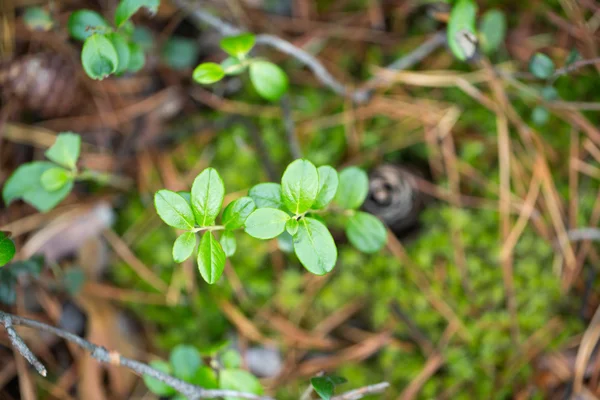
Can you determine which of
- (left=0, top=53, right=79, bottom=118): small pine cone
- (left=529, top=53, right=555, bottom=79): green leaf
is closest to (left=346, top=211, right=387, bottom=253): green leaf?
(left=529, top=53, right=555, bottom=79): green leaf

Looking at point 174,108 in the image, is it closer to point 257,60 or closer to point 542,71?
point 257,60

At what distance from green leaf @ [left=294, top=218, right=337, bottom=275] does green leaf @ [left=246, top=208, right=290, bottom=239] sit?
3.0 inches

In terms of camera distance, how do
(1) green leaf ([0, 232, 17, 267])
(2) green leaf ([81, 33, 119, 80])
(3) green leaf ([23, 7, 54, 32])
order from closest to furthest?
(1) green leaf ([0, 232, 17, 267])
(2) green leaf ([81, 33, 119, 80])
(3) green leaf ([23, 7, 54, 32])

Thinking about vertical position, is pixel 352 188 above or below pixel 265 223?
below

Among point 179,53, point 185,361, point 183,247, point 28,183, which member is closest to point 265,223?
point 183,247

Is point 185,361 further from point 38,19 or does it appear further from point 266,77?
point 38,19

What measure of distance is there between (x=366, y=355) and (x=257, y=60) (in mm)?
1453

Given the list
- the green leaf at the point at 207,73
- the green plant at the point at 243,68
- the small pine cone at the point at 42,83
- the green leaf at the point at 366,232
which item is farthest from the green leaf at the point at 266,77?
the small pine cone at the point at 42,83

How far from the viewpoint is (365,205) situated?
8.29 feet

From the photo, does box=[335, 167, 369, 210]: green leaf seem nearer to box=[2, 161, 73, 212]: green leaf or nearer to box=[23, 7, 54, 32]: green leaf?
box=[2, 161, 73, 212]: green leaf

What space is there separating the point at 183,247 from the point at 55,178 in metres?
0.80

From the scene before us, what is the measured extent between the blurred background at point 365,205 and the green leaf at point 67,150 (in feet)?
2.24

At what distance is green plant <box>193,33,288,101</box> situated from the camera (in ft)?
6.31

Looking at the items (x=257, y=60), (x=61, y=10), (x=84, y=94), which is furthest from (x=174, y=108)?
(x=257, y=60)
